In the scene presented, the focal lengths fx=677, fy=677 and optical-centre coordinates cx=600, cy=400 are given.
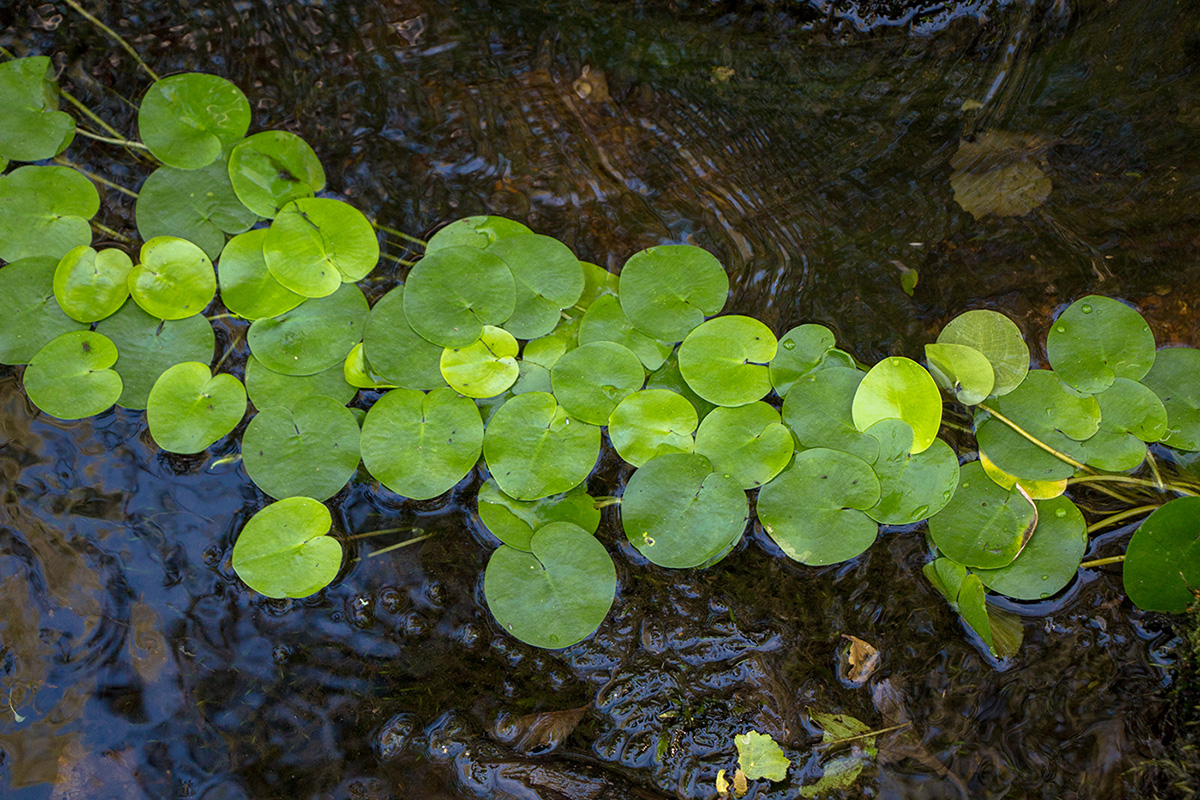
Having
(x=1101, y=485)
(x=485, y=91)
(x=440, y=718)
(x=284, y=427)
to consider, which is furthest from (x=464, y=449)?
(x=1101, y=485)

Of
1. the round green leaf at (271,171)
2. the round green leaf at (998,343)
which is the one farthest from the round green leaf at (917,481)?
the round green leaf at (271,171)

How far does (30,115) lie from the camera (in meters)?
2.20

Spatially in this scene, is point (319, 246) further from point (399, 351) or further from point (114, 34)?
point (114, 34)

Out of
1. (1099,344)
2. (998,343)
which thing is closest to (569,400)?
(998,343)

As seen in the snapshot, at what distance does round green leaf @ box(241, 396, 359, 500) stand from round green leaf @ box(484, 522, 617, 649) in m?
0.57

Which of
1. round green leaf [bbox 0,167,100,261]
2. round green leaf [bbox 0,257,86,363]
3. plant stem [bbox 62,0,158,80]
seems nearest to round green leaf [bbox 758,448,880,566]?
round green leaf [bbox 0,257,86,363]

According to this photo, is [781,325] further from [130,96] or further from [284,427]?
[130,96]

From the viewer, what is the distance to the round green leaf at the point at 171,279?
2.08 metres

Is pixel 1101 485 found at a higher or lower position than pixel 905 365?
lower

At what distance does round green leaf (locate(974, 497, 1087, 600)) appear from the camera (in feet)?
6.42

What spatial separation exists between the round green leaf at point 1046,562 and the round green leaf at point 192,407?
2.30 metres

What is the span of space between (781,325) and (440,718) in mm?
1577

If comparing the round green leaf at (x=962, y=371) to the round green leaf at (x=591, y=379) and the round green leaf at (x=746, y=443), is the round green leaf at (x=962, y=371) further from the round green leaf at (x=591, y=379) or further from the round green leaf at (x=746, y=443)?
the round green leaf at (x=591, y=379)

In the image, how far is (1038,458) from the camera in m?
1.97
